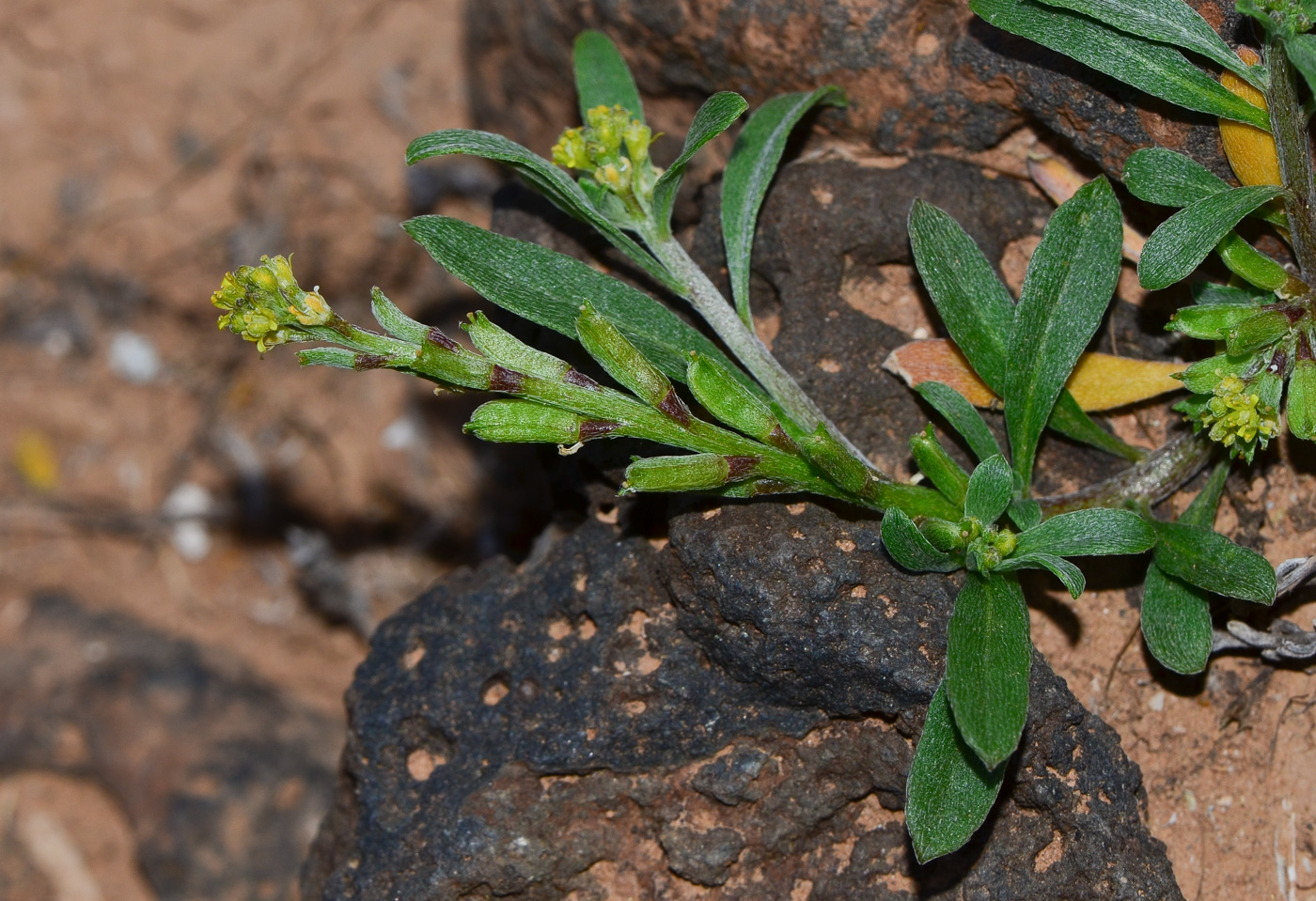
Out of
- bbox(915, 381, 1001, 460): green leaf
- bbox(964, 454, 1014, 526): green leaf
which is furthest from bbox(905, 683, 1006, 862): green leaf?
bbox(915, 381, 1001, 460): green leaf

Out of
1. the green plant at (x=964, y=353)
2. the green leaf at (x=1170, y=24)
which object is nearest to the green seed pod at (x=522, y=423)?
the green plant at (x=964, y=353)

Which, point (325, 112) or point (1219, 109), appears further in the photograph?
point (325, 112)

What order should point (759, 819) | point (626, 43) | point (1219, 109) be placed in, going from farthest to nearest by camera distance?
point (626, 43) → point (759, 819) → point (1219, 109)

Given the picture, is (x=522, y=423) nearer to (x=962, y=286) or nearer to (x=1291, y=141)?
(x=962, y=286)

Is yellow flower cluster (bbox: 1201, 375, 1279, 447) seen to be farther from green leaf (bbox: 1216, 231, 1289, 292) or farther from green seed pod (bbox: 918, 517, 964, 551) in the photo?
green seed pod (bbox: 918, 517, 964, 551)

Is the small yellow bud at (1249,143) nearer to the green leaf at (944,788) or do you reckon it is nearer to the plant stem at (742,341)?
the plant stem at (742,341)

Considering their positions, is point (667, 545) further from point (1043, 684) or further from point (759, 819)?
point (1043, 684)

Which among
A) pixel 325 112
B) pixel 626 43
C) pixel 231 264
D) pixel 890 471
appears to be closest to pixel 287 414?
pixel 231 264
